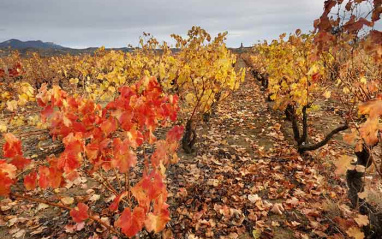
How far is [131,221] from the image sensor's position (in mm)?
2057

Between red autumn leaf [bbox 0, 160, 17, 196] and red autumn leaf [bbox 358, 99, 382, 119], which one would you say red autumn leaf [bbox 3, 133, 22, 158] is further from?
red autumn leaf [bbox 358, 99, 382, 119]

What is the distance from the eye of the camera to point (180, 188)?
4.45m

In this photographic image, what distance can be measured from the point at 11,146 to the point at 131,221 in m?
1.17

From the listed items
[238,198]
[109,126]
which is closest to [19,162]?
[109,126]

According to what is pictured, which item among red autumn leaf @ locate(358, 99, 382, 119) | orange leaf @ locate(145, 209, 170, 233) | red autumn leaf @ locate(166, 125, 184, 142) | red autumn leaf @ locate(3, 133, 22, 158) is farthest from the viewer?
red autumn leaf @ locate(166, 125, 184, 142)

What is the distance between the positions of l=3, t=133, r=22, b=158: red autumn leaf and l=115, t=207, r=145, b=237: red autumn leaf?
1.05 meters

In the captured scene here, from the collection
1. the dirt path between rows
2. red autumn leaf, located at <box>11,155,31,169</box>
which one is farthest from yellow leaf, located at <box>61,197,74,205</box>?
red autumn leaf, located at <box>11,155,31,169</box>

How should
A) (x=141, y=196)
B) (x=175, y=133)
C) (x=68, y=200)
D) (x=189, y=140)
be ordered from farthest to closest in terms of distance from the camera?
(x=189, y=140) → (x=68, y=200) → (x=175, y=133) → (x=141, y=196)

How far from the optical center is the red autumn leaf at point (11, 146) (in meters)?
2.00

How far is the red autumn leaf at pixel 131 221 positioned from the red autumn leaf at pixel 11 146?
3.43ft

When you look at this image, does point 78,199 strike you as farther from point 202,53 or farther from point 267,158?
point 202,53

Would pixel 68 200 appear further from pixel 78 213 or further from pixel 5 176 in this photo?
pixel 5 176

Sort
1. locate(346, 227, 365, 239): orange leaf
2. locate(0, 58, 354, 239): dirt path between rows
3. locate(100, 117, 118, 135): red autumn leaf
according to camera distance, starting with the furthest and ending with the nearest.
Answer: locate(0, 58, 354, 239): dirt path between rows, locate(346, 227, 365, 239): orange leaf, locate(100, 117, 118, 135): red autumn leaf

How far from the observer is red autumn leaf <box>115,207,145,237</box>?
→ 2.04m
